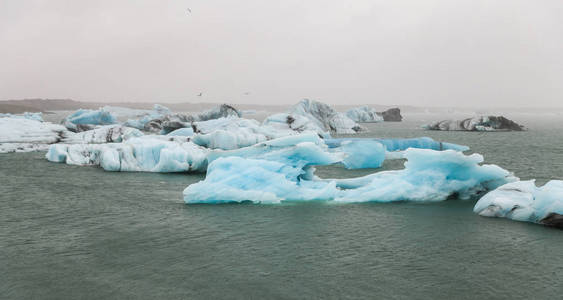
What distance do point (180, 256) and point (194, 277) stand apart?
1.26 m

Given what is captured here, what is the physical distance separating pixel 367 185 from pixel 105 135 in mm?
24299

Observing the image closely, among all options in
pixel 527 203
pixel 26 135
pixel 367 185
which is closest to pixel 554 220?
pixel 527 203

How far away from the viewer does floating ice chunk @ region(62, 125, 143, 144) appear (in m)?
33.0

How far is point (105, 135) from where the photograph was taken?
3406cm

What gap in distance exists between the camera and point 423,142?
1094 inches

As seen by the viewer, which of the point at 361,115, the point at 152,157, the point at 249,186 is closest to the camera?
the point at 249,186

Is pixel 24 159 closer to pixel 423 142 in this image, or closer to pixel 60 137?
pixel 60 137

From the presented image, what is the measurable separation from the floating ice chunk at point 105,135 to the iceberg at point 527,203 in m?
25.8

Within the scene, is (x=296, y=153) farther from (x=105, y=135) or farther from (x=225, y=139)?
(x=105, y=135)

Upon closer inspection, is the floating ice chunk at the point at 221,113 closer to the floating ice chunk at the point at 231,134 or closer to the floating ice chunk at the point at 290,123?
the floating ice chunk at the point at 290,123

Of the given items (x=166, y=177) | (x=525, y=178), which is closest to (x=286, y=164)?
(x=166, y=177)

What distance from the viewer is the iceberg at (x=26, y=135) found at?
97.0 ft

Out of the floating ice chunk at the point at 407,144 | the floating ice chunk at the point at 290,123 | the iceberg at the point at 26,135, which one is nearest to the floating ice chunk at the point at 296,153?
the floating ice chunk at the point at 407,144

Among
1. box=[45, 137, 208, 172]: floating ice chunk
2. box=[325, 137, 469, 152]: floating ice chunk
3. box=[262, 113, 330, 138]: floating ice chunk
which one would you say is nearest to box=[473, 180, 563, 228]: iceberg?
box=[45, 137, 208, 172]: floating ice chunk
